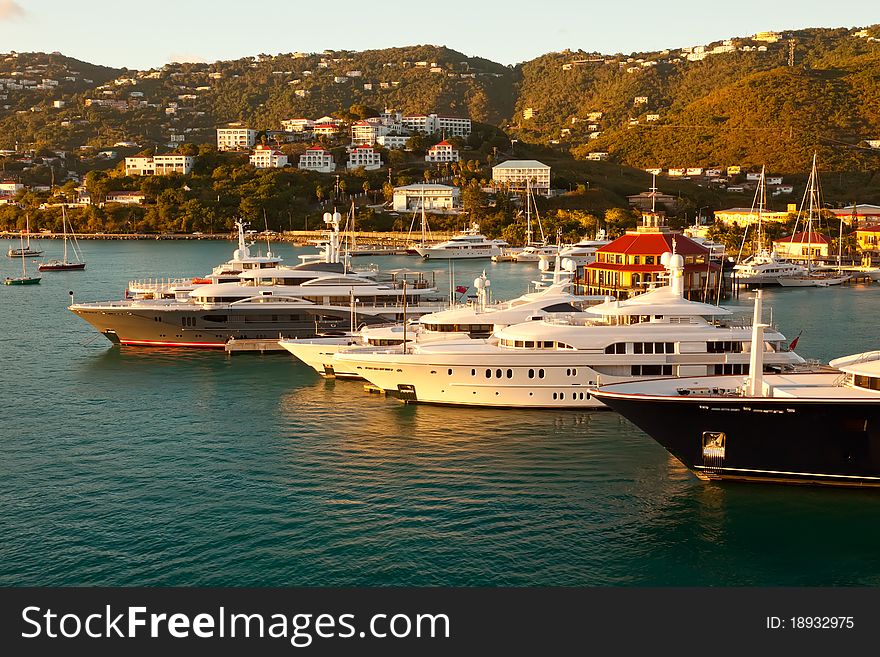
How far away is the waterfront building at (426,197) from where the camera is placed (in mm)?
142375

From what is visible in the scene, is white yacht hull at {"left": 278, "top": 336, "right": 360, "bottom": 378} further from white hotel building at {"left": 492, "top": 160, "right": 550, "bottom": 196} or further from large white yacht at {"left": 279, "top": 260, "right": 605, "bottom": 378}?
white hotel building at {"left": 492, "top": 160, "right": 550, "bottom": 196}

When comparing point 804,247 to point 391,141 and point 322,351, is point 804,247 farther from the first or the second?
point 391,141

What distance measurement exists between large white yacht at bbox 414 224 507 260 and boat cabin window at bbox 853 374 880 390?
86.9m

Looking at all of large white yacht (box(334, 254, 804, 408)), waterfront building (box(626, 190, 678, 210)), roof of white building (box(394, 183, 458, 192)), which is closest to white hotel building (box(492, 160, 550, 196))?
roof of white building (box(394, 183, 458, 192))

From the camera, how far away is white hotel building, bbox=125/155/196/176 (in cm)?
16375

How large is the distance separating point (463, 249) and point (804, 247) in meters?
36.2

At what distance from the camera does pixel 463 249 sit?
11200 cm

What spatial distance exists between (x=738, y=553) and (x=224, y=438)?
15.8m

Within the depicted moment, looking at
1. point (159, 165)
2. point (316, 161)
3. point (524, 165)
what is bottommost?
point (524, 165)

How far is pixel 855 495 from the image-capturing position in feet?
77.7

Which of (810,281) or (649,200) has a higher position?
(649,200)

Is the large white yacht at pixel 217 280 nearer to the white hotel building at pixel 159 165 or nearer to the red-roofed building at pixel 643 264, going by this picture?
the red-roofed building at pixel 643 264

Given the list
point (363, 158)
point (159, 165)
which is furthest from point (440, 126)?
point (159, 165)

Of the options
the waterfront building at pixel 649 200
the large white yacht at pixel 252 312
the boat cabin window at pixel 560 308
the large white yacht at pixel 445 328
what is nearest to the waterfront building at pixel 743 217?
the waterfront building at pixel 649 200
